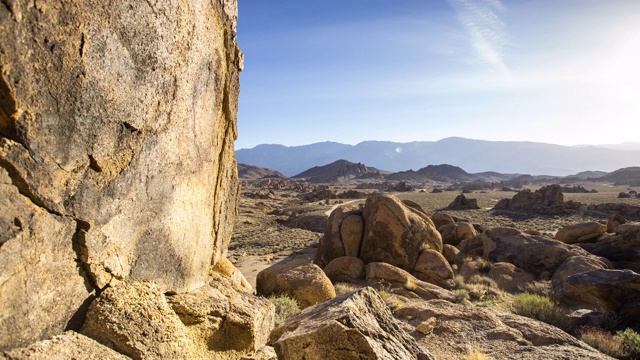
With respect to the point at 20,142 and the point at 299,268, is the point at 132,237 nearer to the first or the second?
the point at 20,142

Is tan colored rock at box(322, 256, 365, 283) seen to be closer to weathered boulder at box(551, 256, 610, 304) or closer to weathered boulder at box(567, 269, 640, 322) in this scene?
weathered boulder at box(551, 256, 610, 304)

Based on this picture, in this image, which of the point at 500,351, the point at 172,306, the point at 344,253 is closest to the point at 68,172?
the point at 172,306

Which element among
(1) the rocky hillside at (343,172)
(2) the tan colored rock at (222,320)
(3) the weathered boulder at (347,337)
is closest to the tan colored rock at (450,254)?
(3) the weathered boulder at (347,337)

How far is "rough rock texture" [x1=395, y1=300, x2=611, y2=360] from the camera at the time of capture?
17.5 ft

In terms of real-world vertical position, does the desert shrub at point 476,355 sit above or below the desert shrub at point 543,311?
above

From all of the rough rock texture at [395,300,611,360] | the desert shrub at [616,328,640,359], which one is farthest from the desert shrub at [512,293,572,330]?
the rough rock texture at [395,300,611,360]

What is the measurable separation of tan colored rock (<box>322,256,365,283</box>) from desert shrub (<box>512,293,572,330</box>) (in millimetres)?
4401

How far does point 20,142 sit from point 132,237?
1.05 meters

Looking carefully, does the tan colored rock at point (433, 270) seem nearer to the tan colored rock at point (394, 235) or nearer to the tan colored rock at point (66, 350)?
the tan colored rock at point (394, 235)

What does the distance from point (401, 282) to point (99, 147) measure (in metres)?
9.50

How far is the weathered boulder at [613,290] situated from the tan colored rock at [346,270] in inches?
222

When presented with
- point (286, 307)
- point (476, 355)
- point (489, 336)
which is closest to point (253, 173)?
point (286, 307)

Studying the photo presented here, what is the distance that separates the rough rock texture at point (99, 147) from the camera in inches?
82.8

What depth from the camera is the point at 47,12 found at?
7.14ft
